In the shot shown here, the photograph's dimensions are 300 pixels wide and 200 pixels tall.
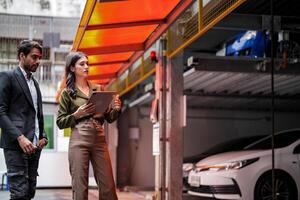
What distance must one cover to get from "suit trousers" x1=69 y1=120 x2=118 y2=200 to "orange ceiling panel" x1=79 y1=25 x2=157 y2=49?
12.9ft

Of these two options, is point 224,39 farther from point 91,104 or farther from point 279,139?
point 91,104

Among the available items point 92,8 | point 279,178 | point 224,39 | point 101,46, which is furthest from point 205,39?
point 92,8

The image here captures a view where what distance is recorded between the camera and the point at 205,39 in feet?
38.2

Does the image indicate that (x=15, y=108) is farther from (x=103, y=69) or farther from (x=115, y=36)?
(x=103, y=69)

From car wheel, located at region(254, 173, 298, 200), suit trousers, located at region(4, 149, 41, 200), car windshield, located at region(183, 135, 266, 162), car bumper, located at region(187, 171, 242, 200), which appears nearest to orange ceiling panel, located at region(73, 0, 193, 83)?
car bumper, located at region(187, 171, 242, 200)

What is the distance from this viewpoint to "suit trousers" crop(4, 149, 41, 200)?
354cm

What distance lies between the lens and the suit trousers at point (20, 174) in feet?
11.6

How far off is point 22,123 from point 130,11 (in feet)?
11.4

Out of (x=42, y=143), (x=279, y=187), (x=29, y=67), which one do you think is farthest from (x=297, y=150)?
(x=29, y=67)

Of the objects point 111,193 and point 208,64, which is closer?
point 111,193

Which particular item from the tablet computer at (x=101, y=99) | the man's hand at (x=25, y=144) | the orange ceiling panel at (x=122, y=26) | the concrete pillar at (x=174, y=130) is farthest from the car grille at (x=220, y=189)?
the man's hand at (x=25, y=144)

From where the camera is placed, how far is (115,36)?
8.15m

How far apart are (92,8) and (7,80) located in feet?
9.21

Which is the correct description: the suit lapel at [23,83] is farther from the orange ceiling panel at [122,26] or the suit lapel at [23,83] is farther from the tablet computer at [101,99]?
the orange ceiling panel at [122,26]
